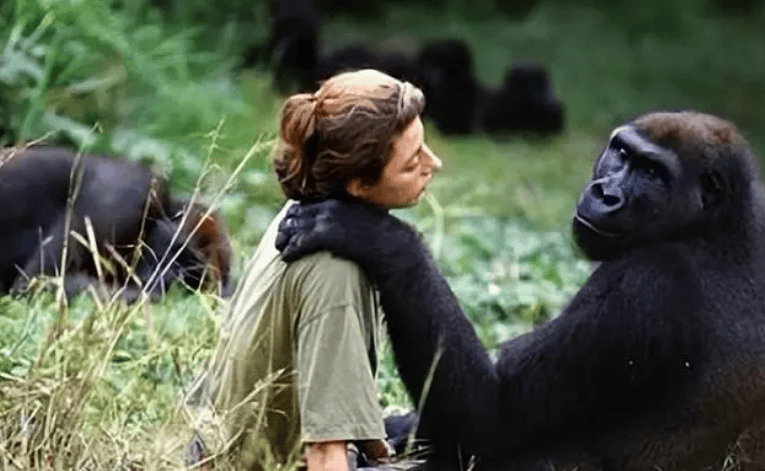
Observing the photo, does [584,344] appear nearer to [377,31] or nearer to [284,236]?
[284,236]

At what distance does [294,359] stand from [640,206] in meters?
0.83

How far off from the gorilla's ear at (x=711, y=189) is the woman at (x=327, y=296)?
0.62m

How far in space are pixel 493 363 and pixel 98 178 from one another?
96.0 inches

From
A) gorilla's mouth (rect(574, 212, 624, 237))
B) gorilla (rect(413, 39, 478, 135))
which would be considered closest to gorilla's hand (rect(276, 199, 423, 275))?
gorilla's mouth (rect(574, 212, 624, 237))

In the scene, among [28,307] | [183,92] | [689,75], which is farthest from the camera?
[689,75]

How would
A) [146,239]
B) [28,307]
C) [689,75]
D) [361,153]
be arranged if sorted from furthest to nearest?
[689,75], [146,239], [28,307], [361,153]

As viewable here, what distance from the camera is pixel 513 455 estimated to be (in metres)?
3.87

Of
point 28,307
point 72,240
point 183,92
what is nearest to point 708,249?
point 28,307

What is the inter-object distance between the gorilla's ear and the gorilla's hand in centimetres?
67

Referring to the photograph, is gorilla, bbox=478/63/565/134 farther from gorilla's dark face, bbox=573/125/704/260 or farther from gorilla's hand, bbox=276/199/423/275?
gorilla's hand, bbox=276/199/423/275

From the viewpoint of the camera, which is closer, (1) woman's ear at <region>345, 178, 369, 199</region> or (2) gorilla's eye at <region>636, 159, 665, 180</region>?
(1) woman's ear at <region>345, 178, 369, 199</region>

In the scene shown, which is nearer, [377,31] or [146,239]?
[146,239]

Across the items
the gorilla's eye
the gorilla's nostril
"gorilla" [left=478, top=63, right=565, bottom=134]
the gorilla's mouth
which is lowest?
"gorilla" [left=478, top=63, right=565, bottom=134]

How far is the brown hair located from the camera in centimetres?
356
